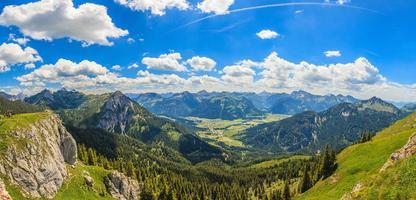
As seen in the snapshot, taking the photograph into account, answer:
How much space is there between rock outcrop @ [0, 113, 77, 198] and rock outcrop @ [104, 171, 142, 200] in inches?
696

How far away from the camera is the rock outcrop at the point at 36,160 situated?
11467 centimetres

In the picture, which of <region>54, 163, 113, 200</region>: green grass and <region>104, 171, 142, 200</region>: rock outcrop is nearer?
<region>54, 163, 113, 200</region>: green grass

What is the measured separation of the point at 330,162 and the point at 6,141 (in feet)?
362

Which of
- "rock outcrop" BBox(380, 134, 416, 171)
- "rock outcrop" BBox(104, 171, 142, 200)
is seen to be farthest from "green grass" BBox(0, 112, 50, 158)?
"rock outcrop" BBox(380, 134, 416, 171)

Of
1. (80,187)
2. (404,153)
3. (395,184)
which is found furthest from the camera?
(80,187)

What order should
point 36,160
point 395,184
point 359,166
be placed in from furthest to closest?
point 36,160 → point 359,166 → point 395,184

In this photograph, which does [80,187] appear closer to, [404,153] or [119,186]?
[119,186]

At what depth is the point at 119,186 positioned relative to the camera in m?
163

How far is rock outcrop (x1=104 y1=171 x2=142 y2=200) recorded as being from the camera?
518ft

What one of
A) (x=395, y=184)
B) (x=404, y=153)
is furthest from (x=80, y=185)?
Answer: (x=395, y=184)

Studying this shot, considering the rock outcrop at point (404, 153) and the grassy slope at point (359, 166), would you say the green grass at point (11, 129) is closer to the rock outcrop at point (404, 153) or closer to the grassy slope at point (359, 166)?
the grassy slope at point (359, 166)

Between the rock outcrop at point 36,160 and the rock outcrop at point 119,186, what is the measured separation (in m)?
17.7

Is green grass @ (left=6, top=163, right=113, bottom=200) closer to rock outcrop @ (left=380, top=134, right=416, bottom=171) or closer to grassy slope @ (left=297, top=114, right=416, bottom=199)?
grassy slope @ (left=297, top=114, right=416, bottom=199)

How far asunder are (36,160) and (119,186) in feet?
146
